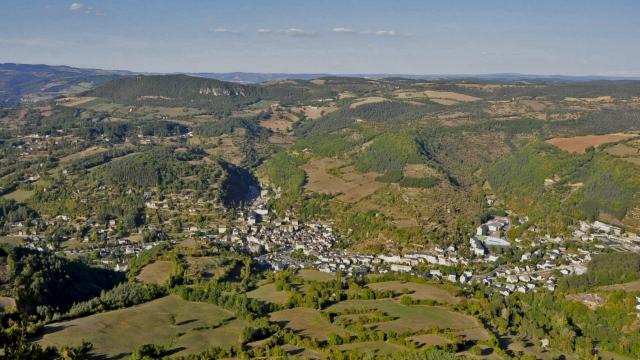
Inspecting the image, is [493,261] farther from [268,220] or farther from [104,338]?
[104,338]

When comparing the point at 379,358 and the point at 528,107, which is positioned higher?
the point at 528,107

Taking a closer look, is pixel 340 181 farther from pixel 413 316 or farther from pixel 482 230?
pixel 413 316

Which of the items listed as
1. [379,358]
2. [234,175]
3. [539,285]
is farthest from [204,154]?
[379,358]

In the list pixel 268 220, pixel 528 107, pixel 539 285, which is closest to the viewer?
pixel 539 285

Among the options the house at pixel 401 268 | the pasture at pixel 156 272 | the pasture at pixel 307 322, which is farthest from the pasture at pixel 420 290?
the pasture at pixel 156 272

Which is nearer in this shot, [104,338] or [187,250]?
[104,338]

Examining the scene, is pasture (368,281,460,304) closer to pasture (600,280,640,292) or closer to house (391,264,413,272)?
house (391,264,413,272)

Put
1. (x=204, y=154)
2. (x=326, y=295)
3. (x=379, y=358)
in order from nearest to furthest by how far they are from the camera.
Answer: (x=379, y=358) → (x=326, y=295) → (x=204, y=154)
